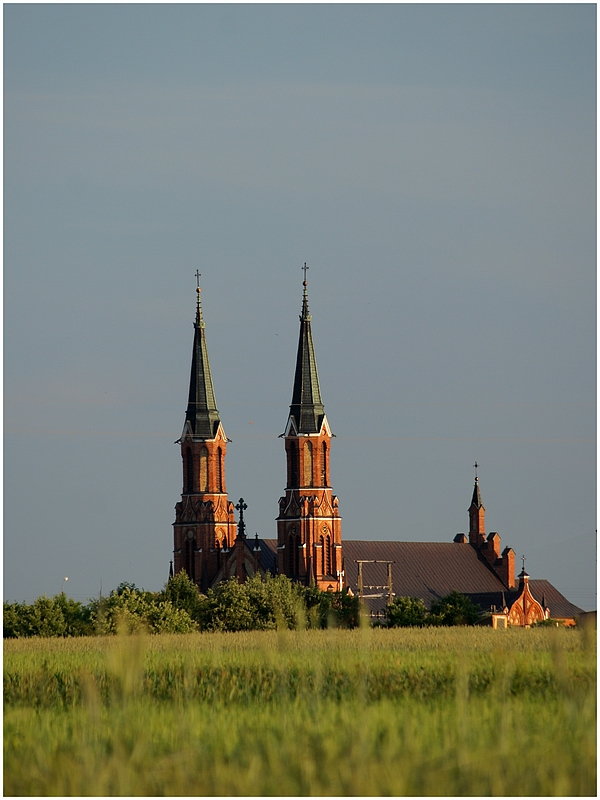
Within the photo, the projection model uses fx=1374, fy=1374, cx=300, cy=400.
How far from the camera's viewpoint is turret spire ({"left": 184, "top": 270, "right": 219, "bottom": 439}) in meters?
119

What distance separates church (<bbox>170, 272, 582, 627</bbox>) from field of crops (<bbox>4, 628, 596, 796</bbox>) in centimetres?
8129

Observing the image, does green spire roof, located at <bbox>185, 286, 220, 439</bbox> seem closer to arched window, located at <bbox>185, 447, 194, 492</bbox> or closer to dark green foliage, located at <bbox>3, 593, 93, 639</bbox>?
arched window, located at <bbox>185, 447, 194, 492</bbox>

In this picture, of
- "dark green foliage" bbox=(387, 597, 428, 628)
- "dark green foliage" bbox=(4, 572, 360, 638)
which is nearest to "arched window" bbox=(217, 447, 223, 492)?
"dark green foliage" bbox=(387, 597, 428, 628)

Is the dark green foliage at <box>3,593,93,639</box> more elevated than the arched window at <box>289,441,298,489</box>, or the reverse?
the arched window at <box>289,441,298,489</box>

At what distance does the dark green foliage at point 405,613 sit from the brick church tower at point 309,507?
19718mm

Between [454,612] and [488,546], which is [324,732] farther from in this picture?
[488,546]

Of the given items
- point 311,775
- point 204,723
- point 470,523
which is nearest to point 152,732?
point 204,723

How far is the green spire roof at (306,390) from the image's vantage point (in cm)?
11462

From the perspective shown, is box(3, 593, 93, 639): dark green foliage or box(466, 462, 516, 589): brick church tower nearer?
box(3, 593, 93, 639): dark green foliage

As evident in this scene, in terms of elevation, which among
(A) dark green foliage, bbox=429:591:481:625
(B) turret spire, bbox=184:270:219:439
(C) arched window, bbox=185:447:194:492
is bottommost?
(A) dark green foliage, bbox=429:591:481:625

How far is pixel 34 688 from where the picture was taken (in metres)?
26.5

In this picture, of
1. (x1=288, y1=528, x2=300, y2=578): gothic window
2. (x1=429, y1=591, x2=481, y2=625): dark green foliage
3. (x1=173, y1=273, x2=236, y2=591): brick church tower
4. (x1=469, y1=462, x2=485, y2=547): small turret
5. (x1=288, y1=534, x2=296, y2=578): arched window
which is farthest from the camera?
(x1=469, y1=462, x2=485, y2=547): small turret

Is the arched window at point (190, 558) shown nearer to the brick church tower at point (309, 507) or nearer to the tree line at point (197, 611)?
the brick church tower at point (309, 507)

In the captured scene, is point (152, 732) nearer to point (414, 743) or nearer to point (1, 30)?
point (414, 743)
